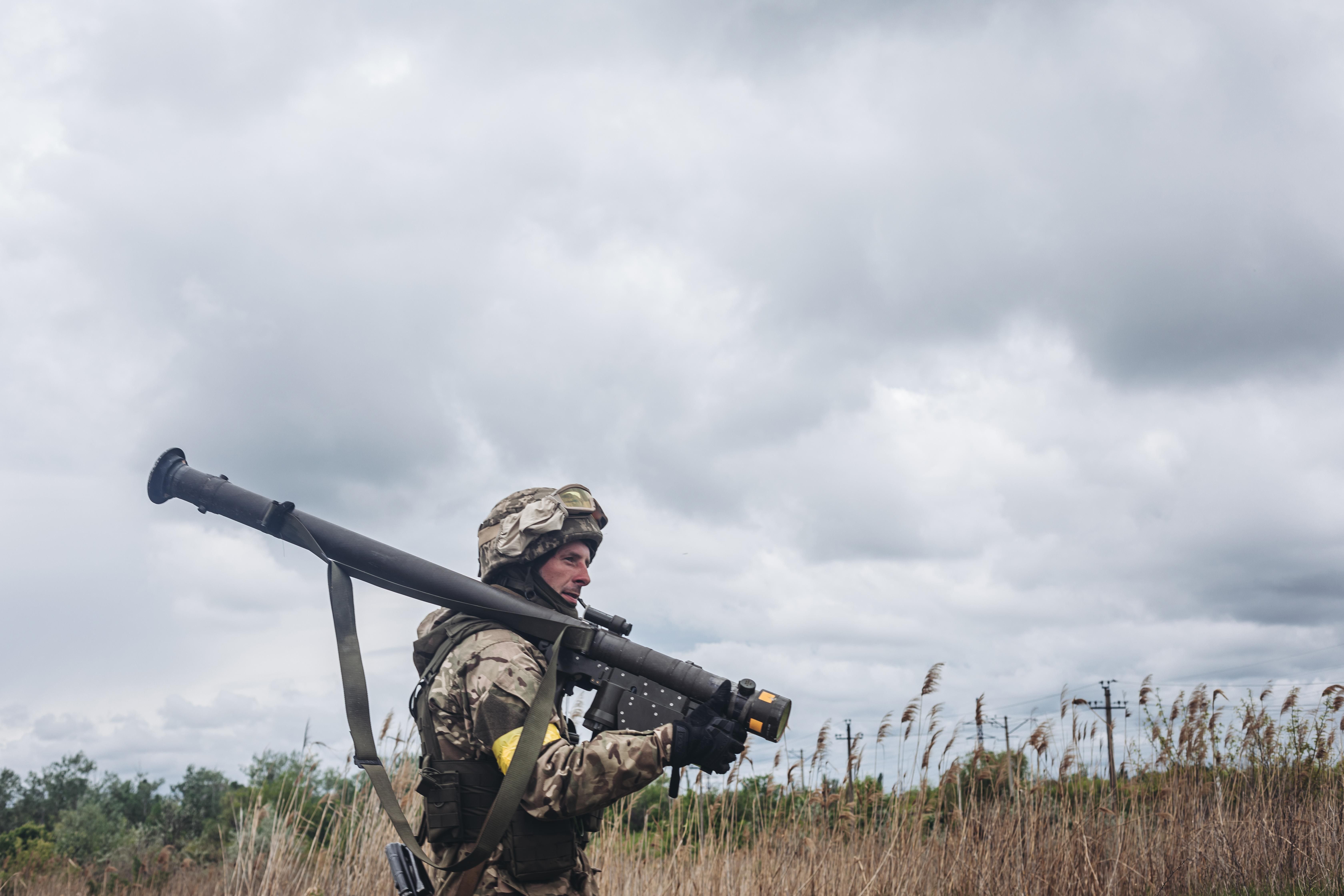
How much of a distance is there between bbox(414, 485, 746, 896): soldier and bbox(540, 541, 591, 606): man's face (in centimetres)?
35

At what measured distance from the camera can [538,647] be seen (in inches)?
148

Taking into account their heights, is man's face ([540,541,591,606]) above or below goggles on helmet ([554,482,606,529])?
below

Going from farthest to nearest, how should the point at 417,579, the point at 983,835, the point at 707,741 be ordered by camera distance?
the point at 983,835, the point at 417,579, the point at 707,741

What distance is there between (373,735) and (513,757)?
0.89 metres

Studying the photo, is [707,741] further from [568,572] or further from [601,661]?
[568,572]

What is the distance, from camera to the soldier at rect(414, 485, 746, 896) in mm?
3154

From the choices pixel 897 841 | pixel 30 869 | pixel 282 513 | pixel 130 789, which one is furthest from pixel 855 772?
pixel 130 789

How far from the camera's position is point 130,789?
846 inches

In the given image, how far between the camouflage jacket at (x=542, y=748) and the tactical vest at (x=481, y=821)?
0.11 feet

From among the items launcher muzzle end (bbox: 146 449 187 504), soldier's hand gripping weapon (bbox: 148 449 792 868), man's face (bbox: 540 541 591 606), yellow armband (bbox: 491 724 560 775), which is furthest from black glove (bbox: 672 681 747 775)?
launcher muzzle end (bbox: 146 449 187 504)

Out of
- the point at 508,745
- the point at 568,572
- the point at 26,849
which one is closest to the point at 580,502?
the point at 568,572

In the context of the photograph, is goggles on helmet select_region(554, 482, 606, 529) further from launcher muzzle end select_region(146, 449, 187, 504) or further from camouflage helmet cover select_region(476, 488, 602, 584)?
launcher muzzle end select_region(146, 449, 187, 504)

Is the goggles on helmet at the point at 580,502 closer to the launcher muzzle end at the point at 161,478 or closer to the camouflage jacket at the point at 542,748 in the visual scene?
the camouflage jacket at the point at 542,748

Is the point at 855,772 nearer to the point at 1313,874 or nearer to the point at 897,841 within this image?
the point at 897,841
